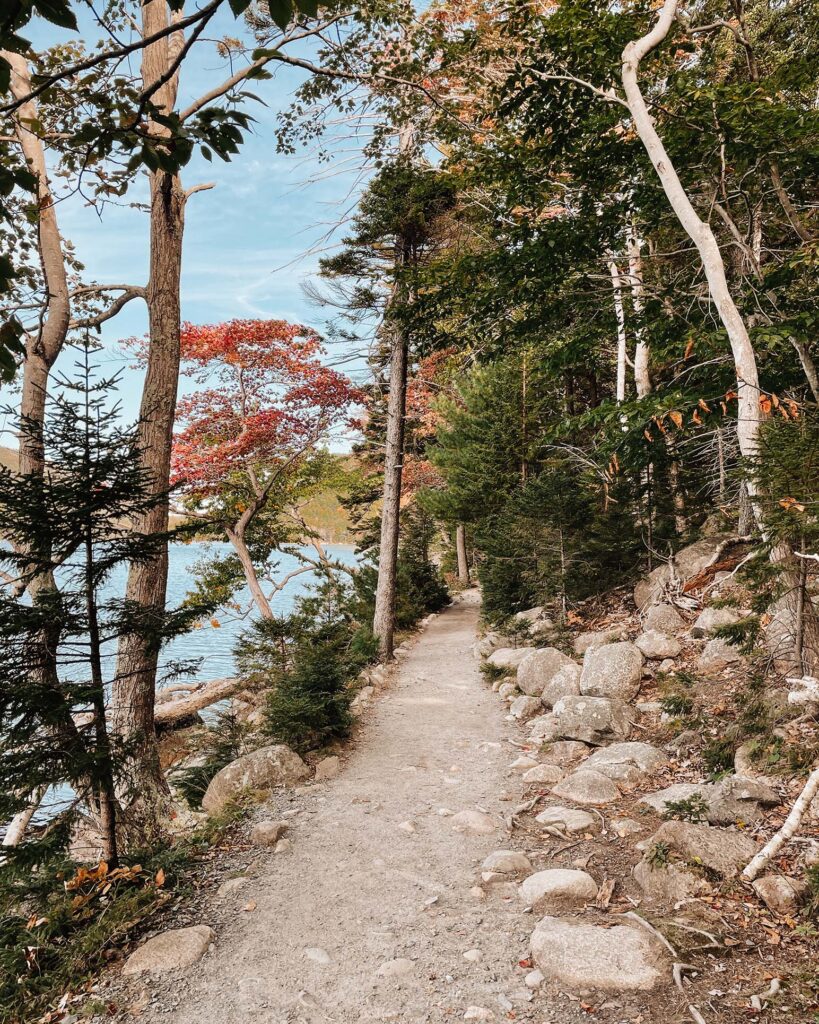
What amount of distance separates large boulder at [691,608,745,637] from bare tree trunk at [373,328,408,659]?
17.9ft

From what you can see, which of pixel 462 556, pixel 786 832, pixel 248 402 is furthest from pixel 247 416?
pixel 462 556

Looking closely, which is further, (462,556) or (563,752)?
(462,556)

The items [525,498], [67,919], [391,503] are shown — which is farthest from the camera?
[391,503]

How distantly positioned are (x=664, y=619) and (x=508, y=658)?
104 inches

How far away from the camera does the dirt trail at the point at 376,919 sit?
2533 mm

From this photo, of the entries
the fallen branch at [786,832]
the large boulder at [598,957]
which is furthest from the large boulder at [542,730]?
the large boulder at [598,957]

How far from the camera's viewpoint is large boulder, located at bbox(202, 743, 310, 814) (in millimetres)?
4984

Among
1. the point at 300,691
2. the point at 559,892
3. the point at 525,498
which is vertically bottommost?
the point at 559,892

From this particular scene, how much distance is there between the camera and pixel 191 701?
11.9 metres


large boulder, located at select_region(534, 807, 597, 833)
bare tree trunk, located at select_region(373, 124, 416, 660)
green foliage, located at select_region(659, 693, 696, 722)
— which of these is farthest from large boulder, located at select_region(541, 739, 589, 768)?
bare tree trunk, located at select_region(373, 124, 416, 660)

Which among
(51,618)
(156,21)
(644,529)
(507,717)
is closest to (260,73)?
(51,618)

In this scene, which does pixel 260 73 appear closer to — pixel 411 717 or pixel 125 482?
pixel 125 482

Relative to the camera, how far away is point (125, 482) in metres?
3.25

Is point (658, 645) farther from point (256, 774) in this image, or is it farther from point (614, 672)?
point (256, 774)
